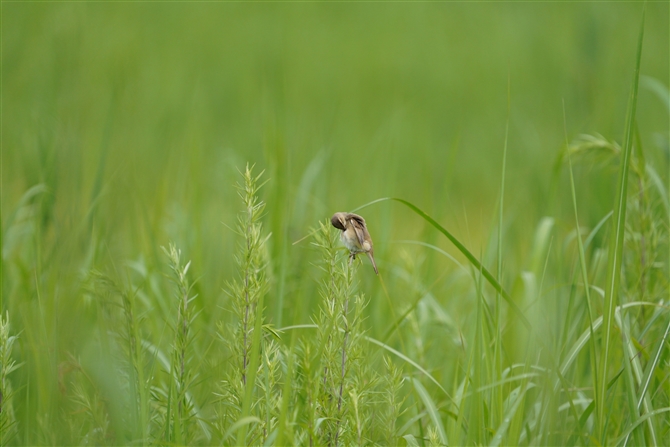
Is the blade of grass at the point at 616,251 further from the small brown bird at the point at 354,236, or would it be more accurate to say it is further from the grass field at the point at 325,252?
the small brown bird at the point at 354,236

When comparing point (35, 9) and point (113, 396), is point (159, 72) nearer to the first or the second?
point (35, 9)

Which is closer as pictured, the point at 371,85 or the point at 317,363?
the point at 317,363

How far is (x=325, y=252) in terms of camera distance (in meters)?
1.16

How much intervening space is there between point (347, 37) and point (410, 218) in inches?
118

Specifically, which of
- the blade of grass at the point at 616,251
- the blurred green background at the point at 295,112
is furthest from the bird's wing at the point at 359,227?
the blade of grass at the point at 616,251

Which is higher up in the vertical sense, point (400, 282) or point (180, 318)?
point (180, 318)

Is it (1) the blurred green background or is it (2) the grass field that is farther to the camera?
(1) the blurred green background

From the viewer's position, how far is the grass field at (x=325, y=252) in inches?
46.1

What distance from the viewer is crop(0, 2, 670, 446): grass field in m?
1.17

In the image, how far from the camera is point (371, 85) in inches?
241

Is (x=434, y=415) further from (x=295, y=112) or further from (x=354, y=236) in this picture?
(x=295, y=112)

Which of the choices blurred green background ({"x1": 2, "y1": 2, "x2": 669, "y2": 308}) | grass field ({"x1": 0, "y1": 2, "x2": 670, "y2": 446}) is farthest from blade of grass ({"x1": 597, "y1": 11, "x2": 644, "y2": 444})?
blurred green background ({"x1": 2, "y1": 2, "x2": 669, "y2": 308})

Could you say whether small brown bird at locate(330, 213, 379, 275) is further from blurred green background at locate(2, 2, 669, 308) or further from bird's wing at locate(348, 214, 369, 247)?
blurred green background at locate(2, 2, 669, 308)

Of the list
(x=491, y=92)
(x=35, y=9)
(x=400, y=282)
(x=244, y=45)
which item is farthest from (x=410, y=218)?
(x=244, y=45)
